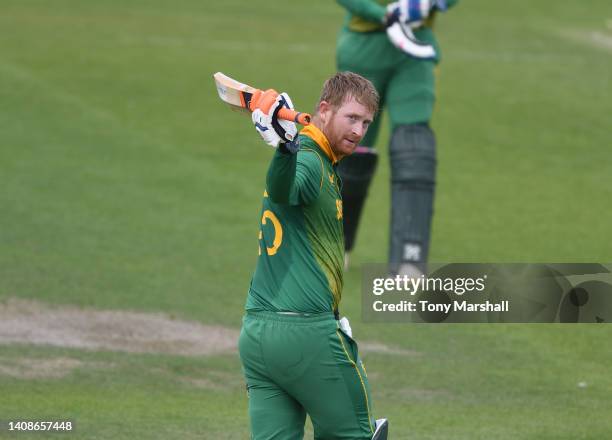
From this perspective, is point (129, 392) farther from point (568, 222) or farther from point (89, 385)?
point (568, 222)

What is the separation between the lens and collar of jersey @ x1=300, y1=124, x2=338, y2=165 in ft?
16.6

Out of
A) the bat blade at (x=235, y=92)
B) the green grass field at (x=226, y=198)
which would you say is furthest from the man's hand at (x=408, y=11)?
the bat blade at (x=235, y=92)

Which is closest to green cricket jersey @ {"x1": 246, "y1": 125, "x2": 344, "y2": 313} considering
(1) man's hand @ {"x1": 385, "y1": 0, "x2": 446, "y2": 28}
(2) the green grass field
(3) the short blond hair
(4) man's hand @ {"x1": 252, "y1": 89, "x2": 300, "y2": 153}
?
(3) the short blond hair

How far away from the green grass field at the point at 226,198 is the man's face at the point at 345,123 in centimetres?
239

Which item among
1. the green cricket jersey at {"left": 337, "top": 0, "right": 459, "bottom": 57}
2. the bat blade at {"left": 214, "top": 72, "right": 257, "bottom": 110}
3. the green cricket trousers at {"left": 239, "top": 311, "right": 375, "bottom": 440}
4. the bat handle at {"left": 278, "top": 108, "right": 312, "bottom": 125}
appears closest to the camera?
the bat handle at {"left": 278, "top": 108, "right": 312, "bottom": 125}

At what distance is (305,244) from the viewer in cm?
501

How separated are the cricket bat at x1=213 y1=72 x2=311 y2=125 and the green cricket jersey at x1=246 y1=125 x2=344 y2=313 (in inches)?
10.6

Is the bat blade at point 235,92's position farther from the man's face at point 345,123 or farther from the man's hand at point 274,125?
the man's face at point 345,123

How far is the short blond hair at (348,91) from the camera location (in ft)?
16.6

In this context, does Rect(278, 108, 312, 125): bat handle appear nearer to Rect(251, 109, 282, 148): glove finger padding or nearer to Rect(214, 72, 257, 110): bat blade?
Rect(251, 109, 282, 148): glove finger padding

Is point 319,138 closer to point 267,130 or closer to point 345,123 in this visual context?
point 345,123

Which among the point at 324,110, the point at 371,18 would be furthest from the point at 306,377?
the point at 371,18

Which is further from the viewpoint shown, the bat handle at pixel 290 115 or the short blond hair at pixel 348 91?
the short blond hair at pixel 348 91

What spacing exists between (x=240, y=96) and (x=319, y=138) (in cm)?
38
